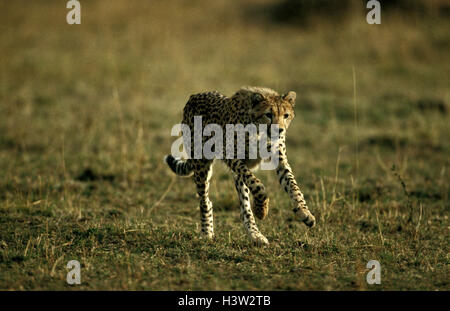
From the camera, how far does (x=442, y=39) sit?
1395 cm

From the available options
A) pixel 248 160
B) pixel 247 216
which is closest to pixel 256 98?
pixel 248 160

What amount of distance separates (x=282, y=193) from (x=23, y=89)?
20.4 feet

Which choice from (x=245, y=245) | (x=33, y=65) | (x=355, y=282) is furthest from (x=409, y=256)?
(x=33, y=65)

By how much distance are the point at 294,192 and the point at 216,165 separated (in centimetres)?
327

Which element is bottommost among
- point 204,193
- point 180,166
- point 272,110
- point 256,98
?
point 204,193

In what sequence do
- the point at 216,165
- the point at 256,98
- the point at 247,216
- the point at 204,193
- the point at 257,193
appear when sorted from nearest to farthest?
the point at 257,193 < the point at 256,98 < the point at 247,216 < the point at 204,193 < the point at 216,165

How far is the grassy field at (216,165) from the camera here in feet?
14.5

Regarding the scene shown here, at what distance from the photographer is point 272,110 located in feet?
15.3

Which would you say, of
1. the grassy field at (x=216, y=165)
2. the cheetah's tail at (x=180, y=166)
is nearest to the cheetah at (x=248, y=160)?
the cheetah's tail at (x=180, y=166)

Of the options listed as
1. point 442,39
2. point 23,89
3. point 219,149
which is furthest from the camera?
point 442,39

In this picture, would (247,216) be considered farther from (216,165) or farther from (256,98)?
(216,165)

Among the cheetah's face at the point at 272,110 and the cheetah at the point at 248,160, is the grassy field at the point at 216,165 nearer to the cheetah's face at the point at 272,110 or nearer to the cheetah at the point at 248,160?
the cheetah at the point at 248,160

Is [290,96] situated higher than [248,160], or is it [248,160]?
[290,96]

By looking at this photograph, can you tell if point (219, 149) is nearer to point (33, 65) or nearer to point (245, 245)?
point (245, 245)
